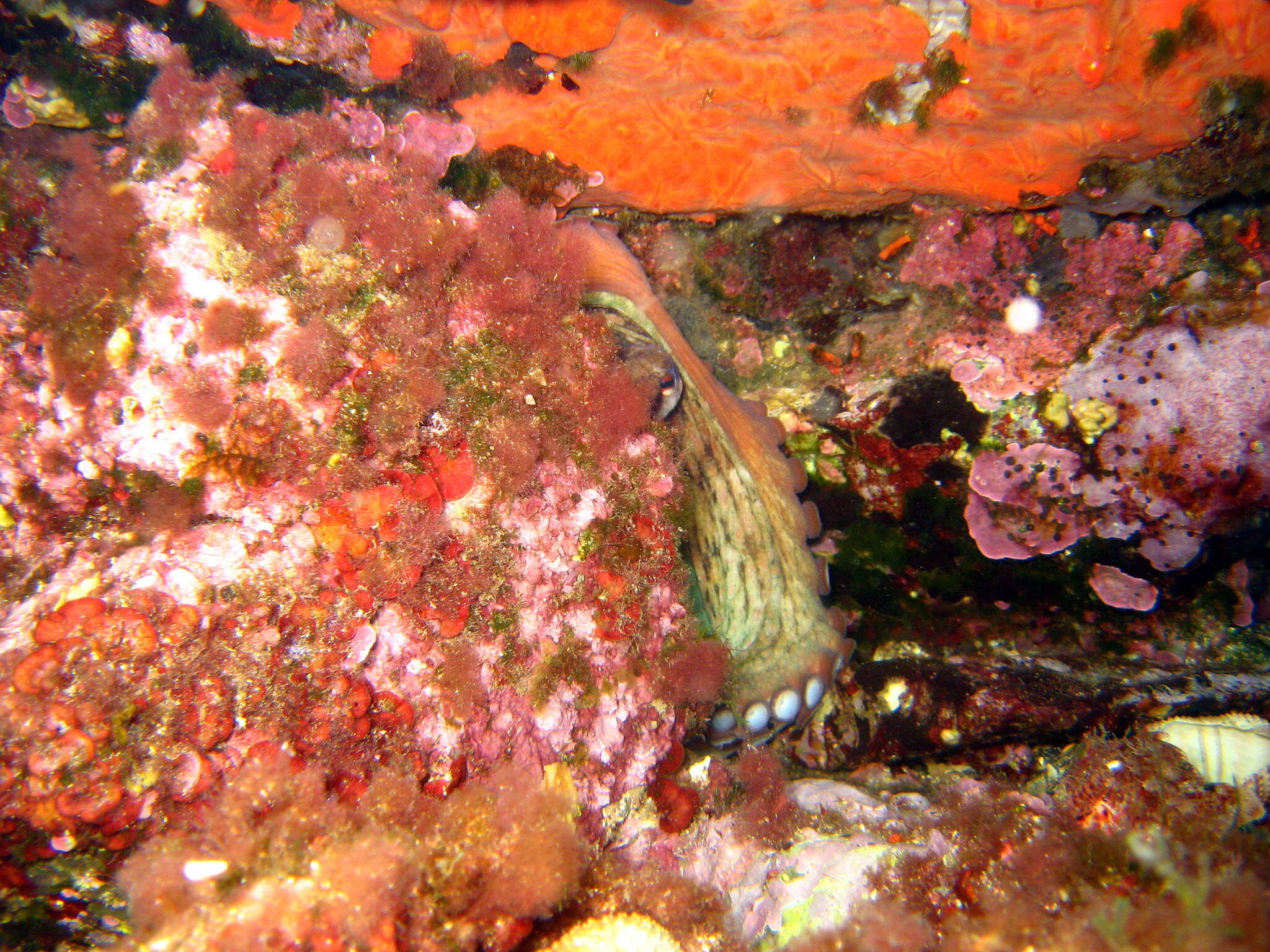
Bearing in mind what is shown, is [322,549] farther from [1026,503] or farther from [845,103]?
[1026,503]

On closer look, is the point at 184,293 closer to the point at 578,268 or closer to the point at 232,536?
the point at 232,536

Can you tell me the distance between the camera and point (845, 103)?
3.22 meters

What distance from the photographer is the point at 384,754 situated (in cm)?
234

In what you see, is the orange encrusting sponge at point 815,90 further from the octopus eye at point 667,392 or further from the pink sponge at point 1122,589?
the pink sponge at point 1122,589

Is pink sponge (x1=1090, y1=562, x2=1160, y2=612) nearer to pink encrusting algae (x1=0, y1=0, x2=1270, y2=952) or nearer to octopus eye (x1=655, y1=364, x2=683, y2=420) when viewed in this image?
pink encrusting algae (x1=0, y1=0, x2=1270, y2=952)

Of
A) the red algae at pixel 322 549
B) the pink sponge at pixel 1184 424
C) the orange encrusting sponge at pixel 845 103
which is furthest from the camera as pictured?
the pink sponge at pixel 1184 424

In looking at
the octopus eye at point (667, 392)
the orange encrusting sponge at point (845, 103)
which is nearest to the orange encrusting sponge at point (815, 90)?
the orange encrusting sponge at point (845, 103)

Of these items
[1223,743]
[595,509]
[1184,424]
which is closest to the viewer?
[1223,743]

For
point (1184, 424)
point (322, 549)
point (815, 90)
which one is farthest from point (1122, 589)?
point (322, 549)

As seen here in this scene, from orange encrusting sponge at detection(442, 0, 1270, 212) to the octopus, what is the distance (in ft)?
2.06

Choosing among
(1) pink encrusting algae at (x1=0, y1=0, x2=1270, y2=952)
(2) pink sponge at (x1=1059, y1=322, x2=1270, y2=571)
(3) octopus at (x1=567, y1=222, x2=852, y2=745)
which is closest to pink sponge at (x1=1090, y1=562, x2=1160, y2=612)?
(1) pink encrusting algae at (x1=0, y1=0, x2=1270, y2=952)

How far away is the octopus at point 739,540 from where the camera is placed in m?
3.44

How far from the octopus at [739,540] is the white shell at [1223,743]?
162 cm

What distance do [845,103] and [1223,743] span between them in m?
3.72
